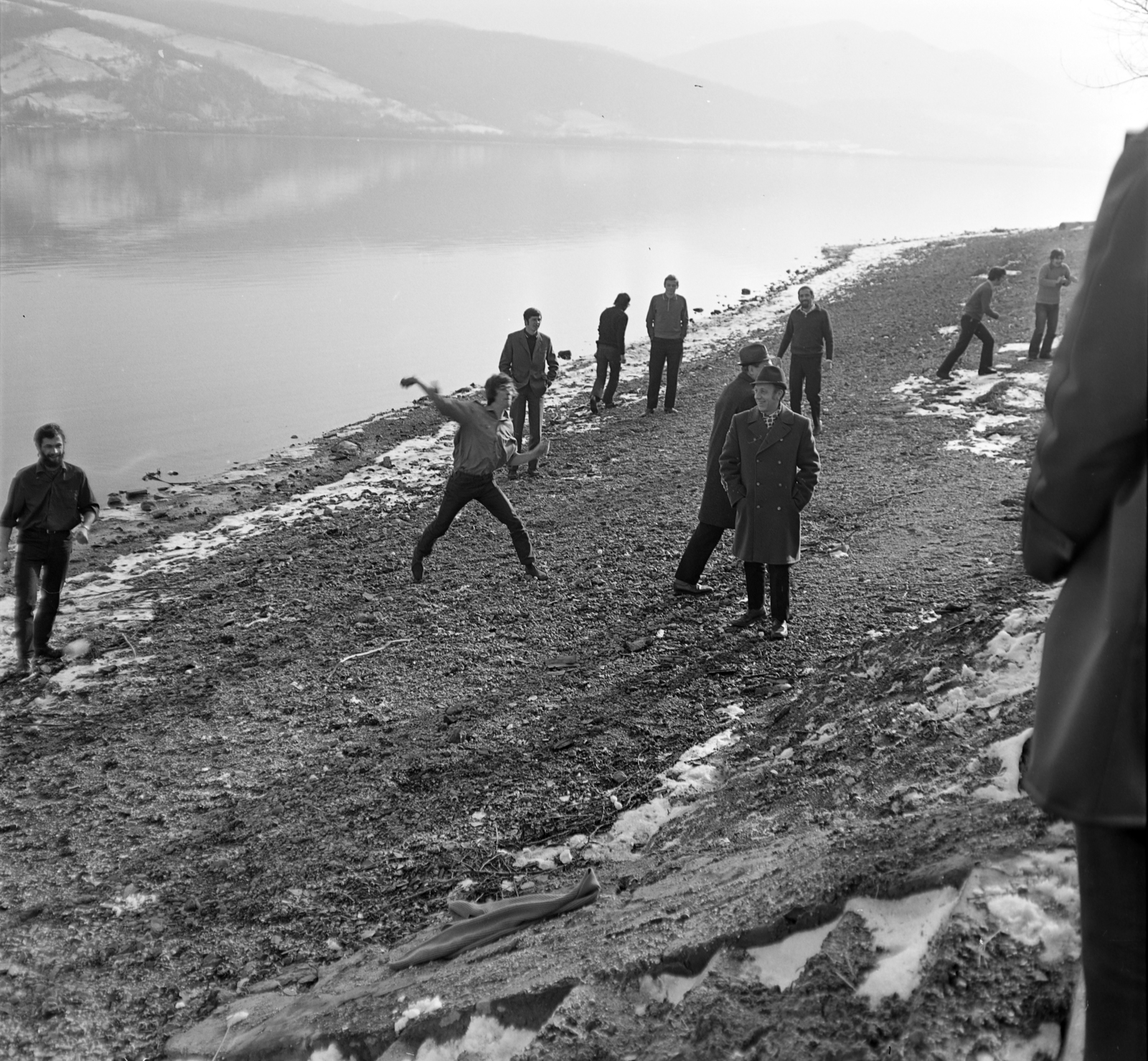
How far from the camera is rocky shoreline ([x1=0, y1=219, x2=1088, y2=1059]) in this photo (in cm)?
334

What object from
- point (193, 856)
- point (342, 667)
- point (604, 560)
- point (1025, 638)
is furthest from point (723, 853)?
point (604, 560)

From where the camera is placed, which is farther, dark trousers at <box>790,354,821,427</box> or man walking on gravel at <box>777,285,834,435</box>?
dark trousers at <box>790,354,821,427</box>

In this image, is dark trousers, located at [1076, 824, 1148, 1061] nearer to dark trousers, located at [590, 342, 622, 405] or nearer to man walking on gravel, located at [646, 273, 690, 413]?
man walking on gravel, located at [646, 273, 690, 413]

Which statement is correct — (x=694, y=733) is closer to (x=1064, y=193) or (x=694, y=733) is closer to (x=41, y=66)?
(x=1064, y=193)

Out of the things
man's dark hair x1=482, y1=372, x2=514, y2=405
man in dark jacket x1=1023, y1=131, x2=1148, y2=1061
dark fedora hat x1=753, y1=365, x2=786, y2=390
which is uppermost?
man in dark jacket x1=1023, y1=131, x2=1148, y2=1061

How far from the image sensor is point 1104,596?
157 centimetres

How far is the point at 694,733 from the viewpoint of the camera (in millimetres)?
6922

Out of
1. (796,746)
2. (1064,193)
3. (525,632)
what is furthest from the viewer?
(1064,193)

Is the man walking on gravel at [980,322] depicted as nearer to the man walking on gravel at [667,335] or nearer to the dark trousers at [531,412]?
the man walking on gravel at [667,335]

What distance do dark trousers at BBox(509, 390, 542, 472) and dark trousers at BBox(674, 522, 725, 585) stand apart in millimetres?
4818

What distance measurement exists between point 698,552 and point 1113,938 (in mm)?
7550

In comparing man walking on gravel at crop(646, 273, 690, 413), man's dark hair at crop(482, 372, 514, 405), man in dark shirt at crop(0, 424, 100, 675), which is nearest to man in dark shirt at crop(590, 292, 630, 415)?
man walking on gravel at crop(646, 273, 690, 413)

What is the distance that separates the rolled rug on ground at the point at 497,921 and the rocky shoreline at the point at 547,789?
112 millimetres

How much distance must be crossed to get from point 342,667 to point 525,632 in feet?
5.06
